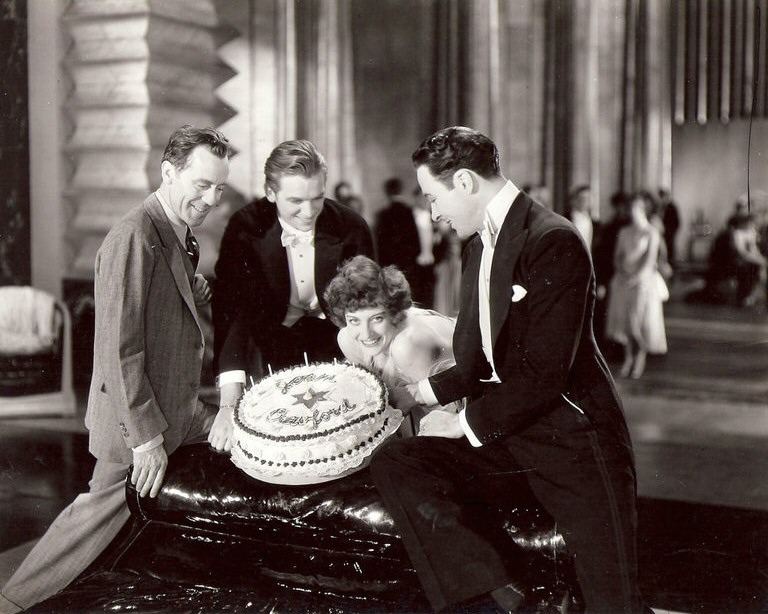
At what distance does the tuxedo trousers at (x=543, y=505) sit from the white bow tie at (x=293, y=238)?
119 cm

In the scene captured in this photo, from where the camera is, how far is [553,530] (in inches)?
106

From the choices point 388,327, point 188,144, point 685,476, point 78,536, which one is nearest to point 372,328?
point 388,327

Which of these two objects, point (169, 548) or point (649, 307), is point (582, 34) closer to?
point (649, 307)

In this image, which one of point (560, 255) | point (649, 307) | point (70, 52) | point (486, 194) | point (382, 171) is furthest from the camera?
point (382, 171)

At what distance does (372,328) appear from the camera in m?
3.33

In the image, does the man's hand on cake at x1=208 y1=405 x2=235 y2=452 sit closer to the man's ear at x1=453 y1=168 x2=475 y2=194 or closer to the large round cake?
the large round cake

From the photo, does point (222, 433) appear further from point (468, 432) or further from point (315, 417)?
point (468, 432)

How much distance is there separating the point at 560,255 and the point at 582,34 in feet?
21.5

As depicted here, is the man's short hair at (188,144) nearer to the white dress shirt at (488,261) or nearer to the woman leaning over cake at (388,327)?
the woman leaning over cake at (388,327)

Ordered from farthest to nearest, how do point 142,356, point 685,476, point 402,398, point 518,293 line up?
1. point 685,476
2. point 402,398
3. point 142,356
4. point 518,293

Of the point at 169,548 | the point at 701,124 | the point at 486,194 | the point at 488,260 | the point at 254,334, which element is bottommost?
the point at 169,548

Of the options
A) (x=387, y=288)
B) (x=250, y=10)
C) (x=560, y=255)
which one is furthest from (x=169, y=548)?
(x=250, y=10)

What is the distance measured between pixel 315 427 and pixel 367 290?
0.59 m

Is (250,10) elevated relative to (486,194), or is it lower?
elevated
